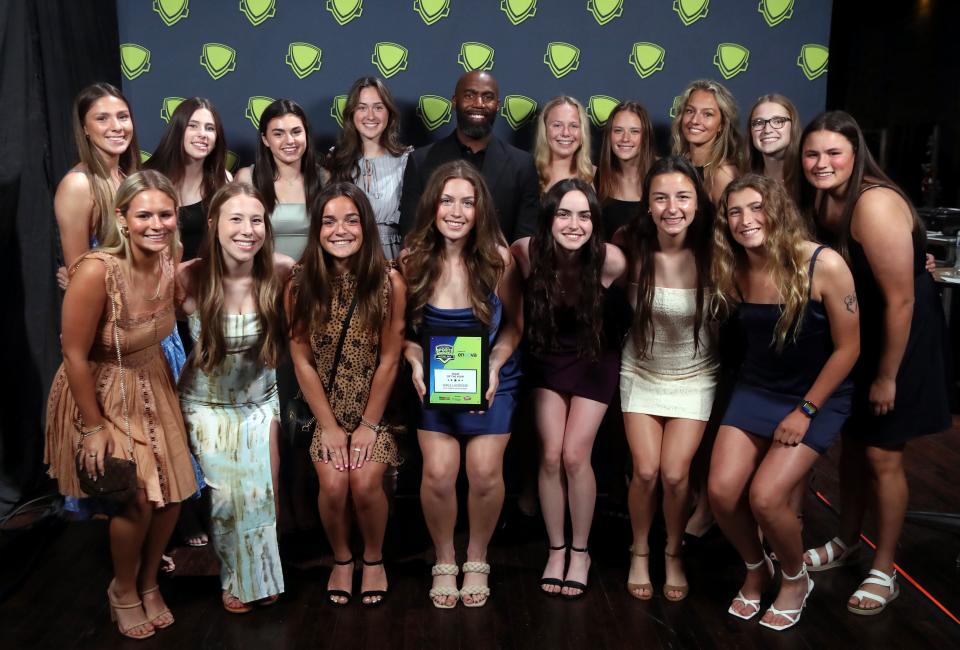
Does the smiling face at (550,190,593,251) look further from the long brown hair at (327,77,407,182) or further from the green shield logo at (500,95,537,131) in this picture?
the green shield logo at (500,95,537,131)

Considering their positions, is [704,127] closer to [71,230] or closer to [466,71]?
[466,71]

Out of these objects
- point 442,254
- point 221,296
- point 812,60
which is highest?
point 812,60

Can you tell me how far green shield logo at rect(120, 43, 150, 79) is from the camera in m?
4.48

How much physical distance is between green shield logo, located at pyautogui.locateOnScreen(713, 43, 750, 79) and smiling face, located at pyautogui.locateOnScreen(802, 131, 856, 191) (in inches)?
54.7

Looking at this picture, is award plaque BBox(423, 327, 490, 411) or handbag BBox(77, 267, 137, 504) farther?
award plaque BBox(423, 327, 490, 411)

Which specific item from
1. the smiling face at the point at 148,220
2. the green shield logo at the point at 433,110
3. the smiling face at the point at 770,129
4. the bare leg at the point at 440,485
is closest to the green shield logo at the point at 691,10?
the smiling face at the point at 770,129

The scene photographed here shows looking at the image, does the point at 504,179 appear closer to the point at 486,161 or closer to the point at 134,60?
the point at 486,161

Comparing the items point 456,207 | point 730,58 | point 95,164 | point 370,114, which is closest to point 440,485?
point 456,207

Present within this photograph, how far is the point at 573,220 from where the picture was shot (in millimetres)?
3381

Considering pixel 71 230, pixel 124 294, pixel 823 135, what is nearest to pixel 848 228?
pixel 823 135

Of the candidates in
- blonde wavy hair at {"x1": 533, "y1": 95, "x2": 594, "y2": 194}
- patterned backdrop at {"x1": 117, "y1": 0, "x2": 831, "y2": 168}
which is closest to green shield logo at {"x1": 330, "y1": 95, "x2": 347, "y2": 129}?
patterned backdrop at {"x1": 117, "y1": 0, "x2": 831, "y2": 168}

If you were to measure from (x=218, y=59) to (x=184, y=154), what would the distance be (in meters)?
0.75

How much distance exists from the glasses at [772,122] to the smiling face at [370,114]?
1633 mm

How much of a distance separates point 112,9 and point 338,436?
8.51 feet
